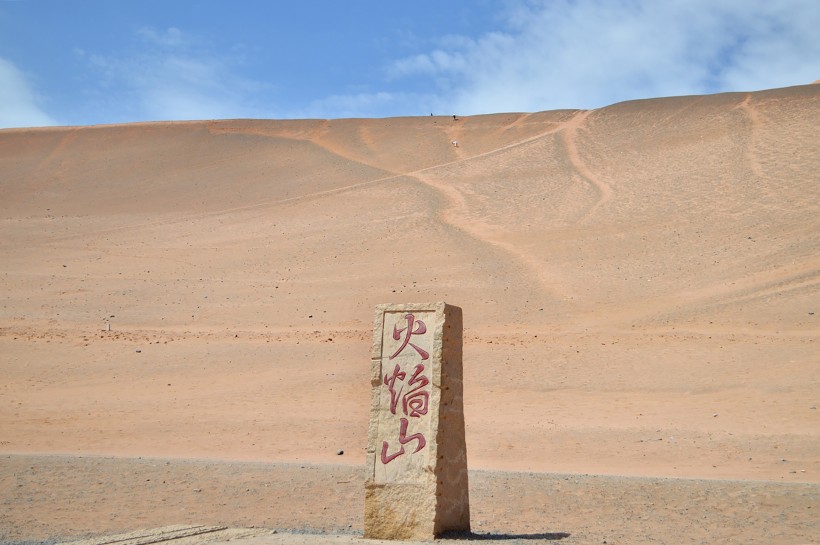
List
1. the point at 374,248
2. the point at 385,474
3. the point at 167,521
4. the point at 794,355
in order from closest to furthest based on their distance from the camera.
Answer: the point at 385,474, the point at 167,521, the point at 794,355, the point at 374,248

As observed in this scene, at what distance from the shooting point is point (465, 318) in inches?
920

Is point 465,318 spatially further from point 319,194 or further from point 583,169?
point 319,194

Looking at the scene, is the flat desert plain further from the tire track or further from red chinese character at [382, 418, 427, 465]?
red chinese character at [382, 418, 427, 465]

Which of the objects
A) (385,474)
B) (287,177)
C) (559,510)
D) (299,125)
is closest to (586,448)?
(559,510)

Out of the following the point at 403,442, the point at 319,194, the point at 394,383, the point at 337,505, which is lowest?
the point at 337,505

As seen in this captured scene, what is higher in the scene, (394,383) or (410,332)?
(410,332)

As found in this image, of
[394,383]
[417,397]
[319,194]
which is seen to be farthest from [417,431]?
[319,194]

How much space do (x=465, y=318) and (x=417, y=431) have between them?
15.0 meters

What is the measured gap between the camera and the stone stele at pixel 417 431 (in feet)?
27.2

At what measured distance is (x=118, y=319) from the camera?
24.1m

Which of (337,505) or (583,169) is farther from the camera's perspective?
(583,169)

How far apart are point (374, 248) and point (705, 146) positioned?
1403cm

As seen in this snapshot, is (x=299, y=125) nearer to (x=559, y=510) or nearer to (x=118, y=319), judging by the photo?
(x=118, y=319)

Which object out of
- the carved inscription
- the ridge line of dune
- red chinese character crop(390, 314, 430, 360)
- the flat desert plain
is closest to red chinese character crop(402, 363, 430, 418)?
the carved inscription
